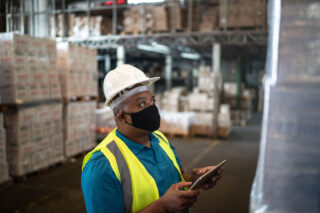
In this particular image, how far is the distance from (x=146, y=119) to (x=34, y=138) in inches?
178

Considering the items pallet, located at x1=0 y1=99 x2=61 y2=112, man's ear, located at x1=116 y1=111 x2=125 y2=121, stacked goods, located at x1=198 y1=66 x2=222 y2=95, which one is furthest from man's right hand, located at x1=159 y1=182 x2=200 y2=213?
stacked goods, located at x1=198 y1=66 x2=222 y2=95

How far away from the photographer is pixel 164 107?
507 inches

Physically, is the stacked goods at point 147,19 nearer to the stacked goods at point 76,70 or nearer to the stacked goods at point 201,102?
the stacked goods at point 201,102

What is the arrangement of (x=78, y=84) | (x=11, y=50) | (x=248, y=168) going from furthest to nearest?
(x=78, y=84) → (x=248, y=168) → (x=11, y=50)

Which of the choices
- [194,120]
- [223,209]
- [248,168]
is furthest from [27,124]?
[194,120]

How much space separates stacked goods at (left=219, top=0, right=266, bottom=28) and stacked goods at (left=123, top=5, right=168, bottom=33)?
6.72 ft

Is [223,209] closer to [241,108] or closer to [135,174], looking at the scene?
[135,174]

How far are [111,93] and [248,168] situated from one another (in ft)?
17.6

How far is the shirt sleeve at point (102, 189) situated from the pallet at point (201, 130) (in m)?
8.21

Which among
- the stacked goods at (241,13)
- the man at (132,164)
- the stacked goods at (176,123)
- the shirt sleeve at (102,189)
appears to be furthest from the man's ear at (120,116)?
the stacked goods at (241,13)

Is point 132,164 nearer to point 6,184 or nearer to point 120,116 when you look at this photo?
point 120,116

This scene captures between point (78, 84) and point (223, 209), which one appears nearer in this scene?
point (223, 209)

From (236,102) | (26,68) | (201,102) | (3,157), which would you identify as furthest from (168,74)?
(3,157)

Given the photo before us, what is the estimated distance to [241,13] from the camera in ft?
29.5
